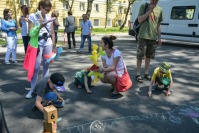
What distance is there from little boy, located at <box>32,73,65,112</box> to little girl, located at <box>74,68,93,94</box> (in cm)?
105

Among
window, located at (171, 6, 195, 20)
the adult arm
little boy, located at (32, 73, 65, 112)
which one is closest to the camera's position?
little boy, located at (32, 73, 65, 112)

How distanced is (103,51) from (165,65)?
1193 millimetres

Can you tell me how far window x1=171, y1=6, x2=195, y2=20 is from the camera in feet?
37.2

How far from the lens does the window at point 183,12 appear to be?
11.3 meters

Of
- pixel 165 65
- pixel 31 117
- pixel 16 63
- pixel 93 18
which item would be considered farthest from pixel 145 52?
pixel 93 18

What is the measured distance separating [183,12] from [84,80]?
8.75 m

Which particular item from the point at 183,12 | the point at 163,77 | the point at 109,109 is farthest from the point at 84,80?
the point at 183,12

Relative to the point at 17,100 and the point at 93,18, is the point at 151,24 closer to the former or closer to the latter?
the point at 17,100

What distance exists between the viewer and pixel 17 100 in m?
4.22

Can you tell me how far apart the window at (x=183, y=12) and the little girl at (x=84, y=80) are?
27.3 ft

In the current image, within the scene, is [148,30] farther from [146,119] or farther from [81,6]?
[81,6]

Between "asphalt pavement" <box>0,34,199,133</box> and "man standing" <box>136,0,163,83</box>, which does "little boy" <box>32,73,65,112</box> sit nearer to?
"asphalt pavement" <box>0,34,199,133</box>

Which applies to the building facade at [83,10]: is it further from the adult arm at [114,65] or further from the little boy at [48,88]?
the little boy at [48,88]

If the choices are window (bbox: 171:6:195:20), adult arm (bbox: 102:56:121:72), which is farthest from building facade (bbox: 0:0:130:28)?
adult arm (bbox: 102:56:121:72)
